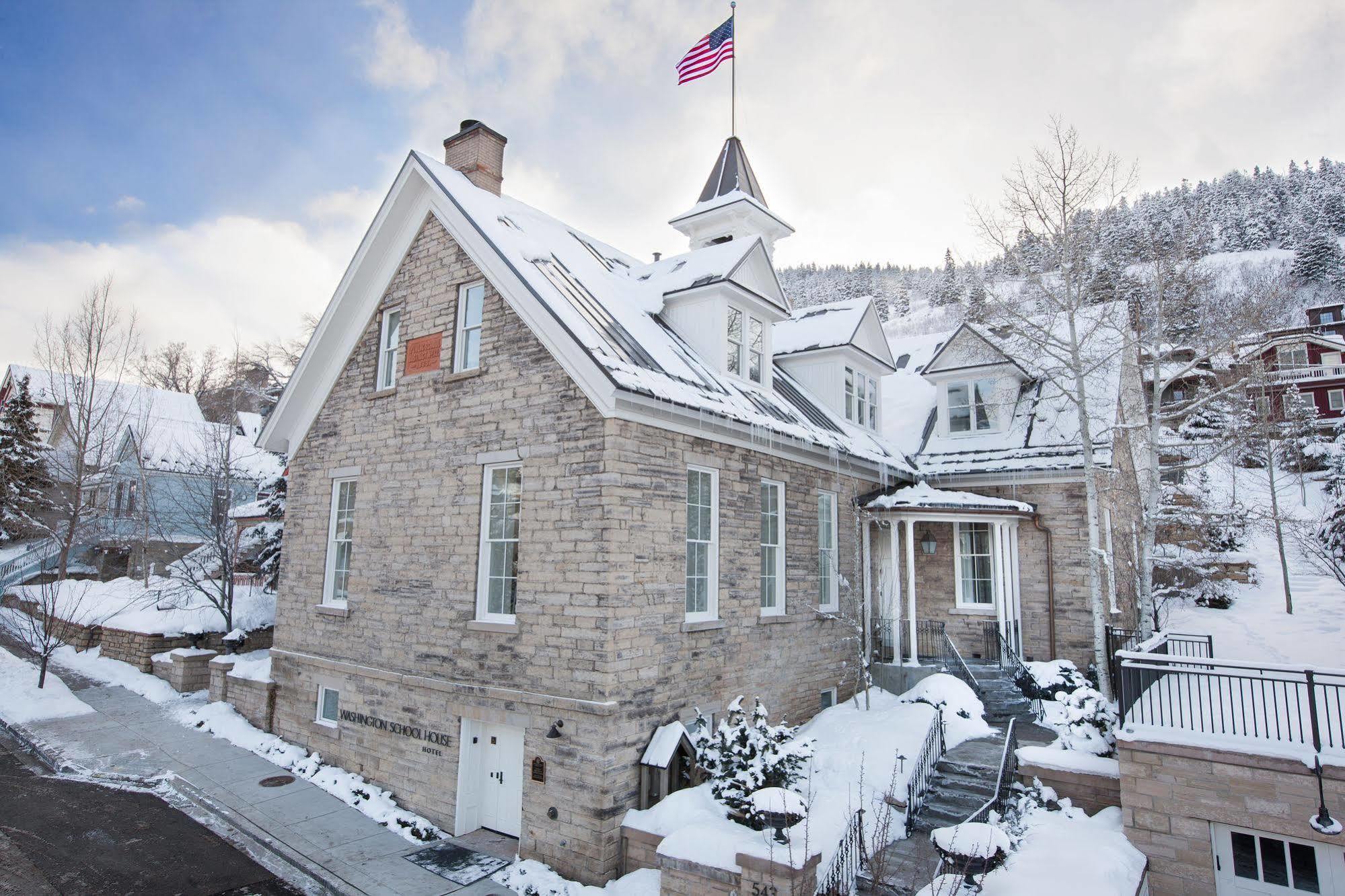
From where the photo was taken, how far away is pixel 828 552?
1379 centimetres

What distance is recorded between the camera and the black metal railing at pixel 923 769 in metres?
9.16

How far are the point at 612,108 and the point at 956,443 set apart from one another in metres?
11.2

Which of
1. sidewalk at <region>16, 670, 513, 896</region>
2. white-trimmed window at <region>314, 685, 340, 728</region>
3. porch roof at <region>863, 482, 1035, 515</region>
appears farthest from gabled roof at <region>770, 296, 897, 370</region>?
sidewalk at <region>16, 670, 513, 896</region>

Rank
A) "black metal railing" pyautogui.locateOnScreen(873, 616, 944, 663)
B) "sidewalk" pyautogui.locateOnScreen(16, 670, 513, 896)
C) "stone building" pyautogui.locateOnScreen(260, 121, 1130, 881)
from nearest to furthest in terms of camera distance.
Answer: "sidewalk" pyautogui.locateOnScreen(16, 670, 513, 896)
"stone building" pyautogui.locateOnScreen(260, 121, 1130, 881)
"black metal railing" pyautogui.locateOnScreen(873, 616, 944, 663)

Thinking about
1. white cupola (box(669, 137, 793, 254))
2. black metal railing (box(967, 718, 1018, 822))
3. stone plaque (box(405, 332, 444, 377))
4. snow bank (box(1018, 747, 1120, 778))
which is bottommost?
black metal railing (box(967, 718, 1018, 822))

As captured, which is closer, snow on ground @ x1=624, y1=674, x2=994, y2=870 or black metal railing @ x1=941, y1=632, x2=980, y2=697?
snow on ground @ x1=624, y1=674, x2=994, y2=870

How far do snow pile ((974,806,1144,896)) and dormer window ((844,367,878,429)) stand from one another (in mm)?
9968

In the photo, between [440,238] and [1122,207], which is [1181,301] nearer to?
[1122,207]

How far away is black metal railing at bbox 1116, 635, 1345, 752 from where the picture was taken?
7.58 m

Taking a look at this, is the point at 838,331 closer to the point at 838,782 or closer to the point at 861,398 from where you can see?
the point at 861,398

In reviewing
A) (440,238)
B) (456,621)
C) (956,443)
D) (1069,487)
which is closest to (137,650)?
(456,621)

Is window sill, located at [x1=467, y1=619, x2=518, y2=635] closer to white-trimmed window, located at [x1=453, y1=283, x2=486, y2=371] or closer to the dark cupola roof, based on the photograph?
white-trimmed window, located at [x1=453, y1=283, x2=486, y2=371]

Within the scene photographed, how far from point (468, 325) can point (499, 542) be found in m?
3.47

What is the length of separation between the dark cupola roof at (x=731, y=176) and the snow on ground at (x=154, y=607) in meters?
15.3
